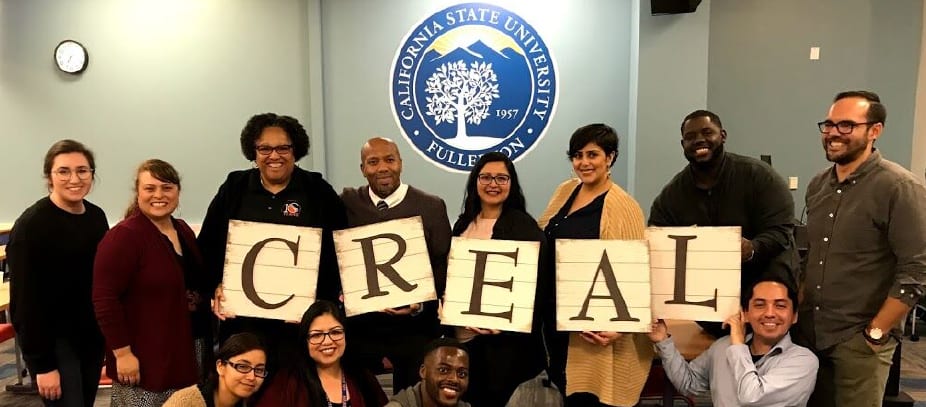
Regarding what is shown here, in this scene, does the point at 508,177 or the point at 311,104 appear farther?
the point at 311,104

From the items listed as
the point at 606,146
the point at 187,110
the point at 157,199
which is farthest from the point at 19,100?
the point at 606,146

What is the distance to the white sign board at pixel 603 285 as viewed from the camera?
6.32ft

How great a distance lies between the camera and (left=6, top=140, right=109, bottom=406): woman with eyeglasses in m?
2.00

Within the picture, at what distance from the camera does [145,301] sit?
1.96 metres

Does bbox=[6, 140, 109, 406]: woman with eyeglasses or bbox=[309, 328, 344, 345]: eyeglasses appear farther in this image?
bbox=[6, 140, 109, 406]: woman with eyeglasses

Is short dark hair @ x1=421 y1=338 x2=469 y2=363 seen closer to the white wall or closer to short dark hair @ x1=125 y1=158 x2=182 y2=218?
short dark hair @ x1=125 y1=158 x2=182 y2=218

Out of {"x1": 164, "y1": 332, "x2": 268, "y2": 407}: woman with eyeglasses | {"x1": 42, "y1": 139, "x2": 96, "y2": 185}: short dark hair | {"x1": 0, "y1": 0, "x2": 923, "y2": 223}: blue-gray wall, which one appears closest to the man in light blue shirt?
{"x1": 164, "y1": 332, "x2": 268, "y2": 407}: woman with eyeglasses

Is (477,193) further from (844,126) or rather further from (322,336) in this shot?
(844,126)

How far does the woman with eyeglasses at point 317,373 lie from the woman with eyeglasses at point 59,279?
79 cm

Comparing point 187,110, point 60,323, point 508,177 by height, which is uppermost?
point 187,110

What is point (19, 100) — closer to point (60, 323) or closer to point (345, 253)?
point (60, 323)

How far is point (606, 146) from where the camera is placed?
2.11m

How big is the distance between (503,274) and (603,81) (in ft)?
11.0

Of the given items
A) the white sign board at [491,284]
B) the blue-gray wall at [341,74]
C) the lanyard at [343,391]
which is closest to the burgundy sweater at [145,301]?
the lanyard at [343,391]
